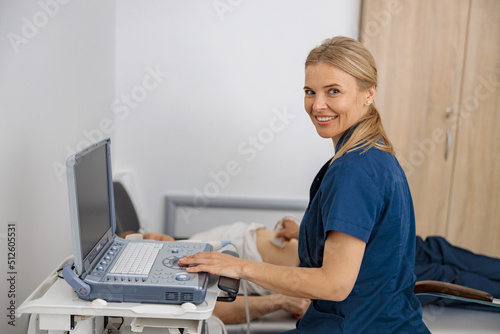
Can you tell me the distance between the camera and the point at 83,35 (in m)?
2.08

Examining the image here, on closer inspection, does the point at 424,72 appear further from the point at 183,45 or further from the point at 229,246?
the point at 229,246

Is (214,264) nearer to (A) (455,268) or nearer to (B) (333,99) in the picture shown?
(B) (333,99)

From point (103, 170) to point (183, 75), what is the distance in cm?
162

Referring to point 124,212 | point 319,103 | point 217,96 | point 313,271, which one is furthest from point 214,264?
point 217,96

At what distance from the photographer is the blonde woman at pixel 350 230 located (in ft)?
3.92

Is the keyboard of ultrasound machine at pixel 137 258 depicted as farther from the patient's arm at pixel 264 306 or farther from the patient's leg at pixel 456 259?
the patient's leg at pixel 456 259

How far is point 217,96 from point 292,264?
1159 millimetres

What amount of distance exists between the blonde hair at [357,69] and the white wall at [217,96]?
156 cm

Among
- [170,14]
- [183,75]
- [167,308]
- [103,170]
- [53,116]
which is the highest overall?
[170,14]

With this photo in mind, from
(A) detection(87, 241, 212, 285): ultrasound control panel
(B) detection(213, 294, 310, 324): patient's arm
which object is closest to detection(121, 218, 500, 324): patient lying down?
(B) detection(213, 294, 310, 324): patient's arm

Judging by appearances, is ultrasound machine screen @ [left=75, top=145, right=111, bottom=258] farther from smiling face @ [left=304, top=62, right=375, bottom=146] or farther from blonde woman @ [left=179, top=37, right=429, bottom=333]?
Result: smiling face @ [left=304, top=62, right=375, bottom=146]

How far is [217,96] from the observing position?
2906mm

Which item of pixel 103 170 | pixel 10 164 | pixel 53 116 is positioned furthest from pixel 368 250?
pixel 53 116

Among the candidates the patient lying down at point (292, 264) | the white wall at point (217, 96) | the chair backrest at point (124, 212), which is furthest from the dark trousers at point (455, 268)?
the chair backrest at point (124, 212)
